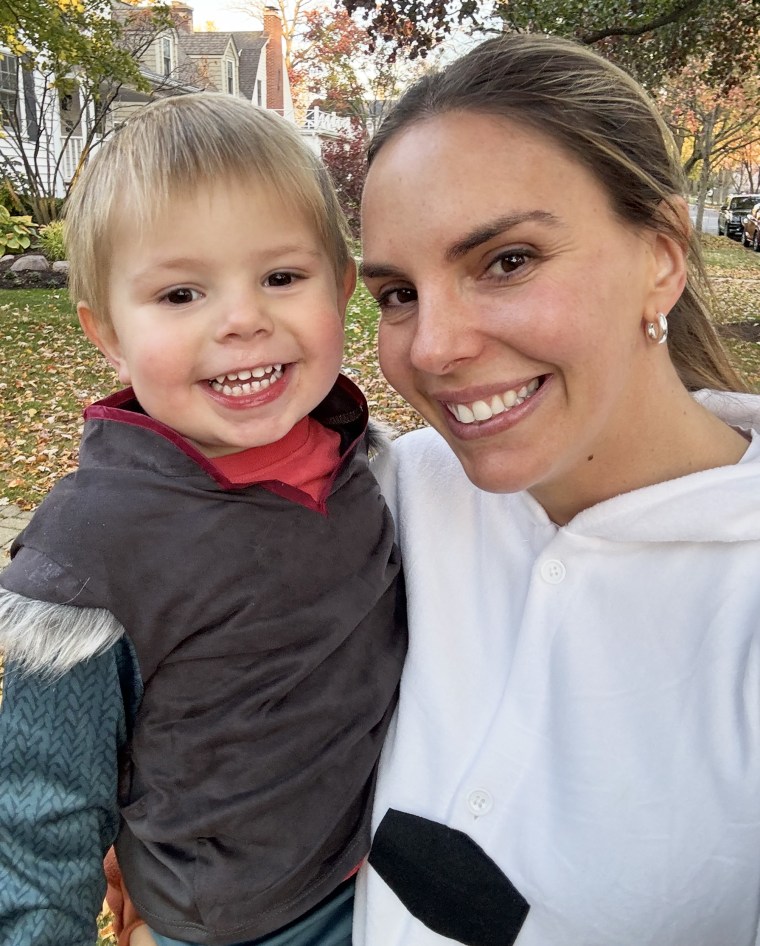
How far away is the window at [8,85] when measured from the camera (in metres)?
17.0

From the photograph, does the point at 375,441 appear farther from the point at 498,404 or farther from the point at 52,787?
the point at 52,787

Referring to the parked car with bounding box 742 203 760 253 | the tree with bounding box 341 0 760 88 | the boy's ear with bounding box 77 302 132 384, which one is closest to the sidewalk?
the boy's ear with bounding box 77 302 132 384

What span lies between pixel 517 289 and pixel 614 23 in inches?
285

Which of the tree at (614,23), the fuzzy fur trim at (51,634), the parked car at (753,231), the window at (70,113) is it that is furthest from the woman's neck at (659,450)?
the parked car at (753,231)

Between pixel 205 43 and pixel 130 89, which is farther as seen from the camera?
pixel 205 43

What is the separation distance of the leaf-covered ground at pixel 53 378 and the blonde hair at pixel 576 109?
3340 mm

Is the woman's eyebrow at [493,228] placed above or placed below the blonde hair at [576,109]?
below

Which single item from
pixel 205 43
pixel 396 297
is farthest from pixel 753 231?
pixel 396 297

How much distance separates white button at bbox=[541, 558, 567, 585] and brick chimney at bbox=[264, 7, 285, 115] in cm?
3984

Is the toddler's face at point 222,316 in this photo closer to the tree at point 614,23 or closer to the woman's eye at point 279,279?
the woman's eye at point 279,279

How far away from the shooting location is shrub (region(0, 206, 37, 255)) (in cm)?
1421

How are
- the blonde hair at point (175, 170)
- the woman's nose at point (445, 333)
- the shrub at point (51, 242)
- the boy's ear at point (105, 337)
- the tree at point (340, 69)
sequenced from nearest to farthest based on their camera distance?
the woman's nose at point (445, 333) → the blonde hair at point (175, 170) → the boy's ear at point (105, 337) → the shrub at point (51, 242) → the tree at point (340, 69)

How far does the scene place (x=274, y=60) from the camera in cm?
3906

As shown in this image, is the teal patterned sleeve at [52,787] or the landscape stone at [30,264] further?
the landscape stone at [30,264]
